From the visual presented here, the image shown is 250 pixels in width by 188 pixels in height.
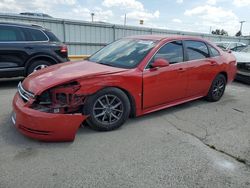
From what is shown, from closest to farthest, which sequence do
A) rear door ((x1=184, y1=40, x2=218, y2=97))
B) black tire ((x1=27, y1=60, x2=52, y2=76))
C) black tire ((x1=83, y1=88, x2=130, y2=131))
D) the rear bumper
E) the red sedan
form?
1. the rear bumper
2. the red sedan
3. black tire ((x1=83, y1=88, x2=130, y2=131))
4. rear door ((x1=184, y1=40, x2=218, y2=97))
5. black tire ((x1=27, y1=60, x2=52, y2=76))

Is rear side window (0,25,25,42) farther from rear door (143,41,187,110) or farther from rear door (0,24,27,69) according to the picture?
rear door (143,41,187,110)

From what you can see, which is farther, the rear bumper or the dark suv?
the dark suv

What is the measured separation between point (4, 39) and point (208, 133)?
5628 millimetres

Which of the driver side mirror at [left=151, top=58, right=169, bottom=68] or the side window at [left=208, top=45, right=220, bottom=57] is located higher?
the side window at [left=208, top=45, right=220, bottom=57]

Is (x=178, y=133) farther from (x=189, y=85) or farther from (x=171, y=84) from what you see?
(x=189, y=85)

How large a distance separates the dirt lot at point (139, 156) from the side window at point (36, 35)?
3.04 meters

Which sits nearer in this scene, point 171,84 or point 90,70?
point 90,70

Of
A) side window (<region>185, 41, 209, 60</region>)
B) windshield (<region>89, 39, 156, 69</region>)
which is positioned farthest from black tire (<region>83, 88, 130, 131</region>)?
side window (<region>185, 41, 209, 60</region>)

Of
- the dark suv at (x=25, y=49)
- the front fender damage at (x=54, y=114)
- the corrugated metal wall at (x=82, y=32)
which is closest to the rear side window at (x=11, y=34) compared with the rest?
the dark suv at (x=25, y=49)

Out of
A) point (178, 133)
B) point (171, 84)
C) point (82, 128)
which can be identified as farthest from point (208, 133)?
point (82, 128)

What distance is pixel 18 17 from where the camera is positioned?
33.9 ft

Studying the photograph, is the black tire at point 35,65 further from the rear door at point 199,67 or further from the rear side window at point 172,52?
the rear door at point 199,67

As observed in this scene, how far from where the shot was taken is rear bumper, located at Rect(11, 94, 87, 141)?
3.23 metres

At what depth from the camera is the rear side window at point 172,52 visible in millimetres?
4446
